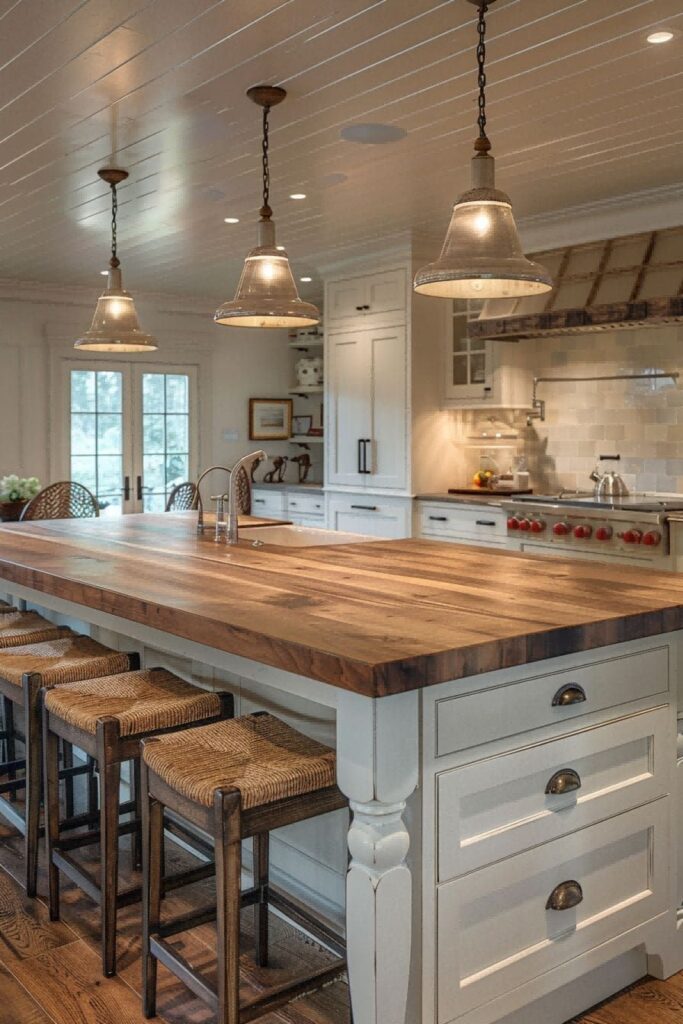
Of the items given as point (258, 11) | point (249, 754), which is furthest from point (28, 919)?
point (258, 11)

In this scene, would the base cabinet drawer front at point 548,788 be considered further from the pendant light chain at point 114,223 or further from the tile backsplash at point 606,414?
the tile backsplash at point 606,414

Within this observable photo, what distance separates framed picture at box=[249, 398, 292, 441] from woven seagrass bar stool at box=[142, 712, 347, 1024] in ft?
20.8

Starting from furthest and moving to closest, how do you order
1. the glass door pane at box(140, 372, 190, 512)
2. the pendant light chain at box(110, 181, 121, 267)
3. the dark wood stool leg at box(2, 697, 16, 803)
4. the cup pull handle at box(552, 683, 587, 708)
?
the glass door pane at box(140, 372, 190, 512), the pendant light chain at box(110, 181, 121, 267), the dark wood stool leg at box(2, 697, 16, 803), the cup pull handle at box(552, 683, 587, 708)

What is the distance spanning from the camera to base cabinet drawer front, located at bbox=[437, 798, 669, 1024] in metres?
1.84

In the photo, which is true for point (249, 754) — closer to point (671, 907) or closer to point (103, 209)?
point (671, 907)

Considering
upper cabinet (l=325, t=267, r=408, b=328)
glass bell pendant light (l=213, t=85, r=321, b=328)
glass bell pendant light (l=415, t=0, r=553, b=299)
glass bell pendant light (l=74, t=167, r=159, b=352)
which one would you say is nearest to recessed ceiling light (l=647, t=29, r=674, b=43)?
glass bell pendant light (l=415, t=0, r=553, b=299)

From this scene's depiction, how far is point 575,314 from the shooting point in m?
5.12

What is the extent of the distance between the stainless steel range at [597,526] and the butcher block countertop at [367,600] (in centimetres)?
180

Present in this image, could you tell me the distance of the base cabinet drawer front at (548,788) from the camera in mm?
1829

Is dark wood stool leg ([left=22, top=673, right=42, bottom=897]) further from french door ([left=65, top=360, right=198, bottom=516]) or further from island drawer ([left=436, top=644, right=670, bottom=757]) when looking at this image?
french door ([left=65, top=360, right=198, bottom=516])

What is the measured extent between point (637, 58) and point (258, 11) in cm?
124

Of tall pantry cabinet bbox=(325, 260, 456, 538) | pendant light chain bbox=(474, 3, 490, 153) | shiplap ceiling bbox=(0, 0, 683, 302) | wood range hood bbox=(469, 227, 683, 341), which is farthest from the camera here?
tall pantry cabinet bbox=(325, 260, 456, 538)

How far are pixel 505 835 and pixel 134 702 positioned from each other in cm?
103

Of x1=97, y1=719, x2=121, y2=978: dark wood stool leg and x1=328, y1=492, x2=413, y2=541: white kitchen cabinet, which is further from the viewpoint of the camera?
x1=328, y1=492, x2=413, y2=541: white kitchen cabinet
